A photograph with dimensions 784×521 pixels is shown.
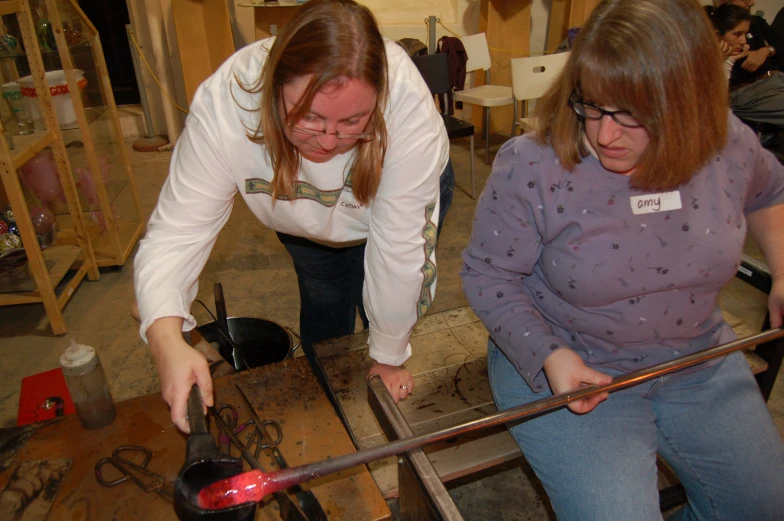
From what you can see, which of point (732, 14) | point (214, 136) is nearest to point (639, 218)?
point (214, 136)

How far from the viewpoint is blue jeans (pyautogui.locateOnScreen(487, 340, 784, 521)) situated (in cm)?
115

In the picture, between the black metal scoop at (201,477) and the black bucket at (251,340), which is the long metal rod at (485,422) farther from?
the black bucket at (251,340)

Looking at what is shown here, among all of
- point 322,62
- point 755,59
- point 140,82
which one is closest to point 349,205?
point 322,62

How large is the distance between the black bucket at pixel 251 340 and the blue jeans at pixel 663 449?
1.13m

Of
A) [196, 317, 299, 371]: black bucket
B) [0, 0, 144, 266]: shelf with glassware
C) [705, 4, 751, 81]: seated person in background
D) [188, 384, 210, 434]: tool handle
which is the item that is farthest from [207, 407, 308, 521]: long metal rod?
[705, 4, 751, 81]: seated person in background

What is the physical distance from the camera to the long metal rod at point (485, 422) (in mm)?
962

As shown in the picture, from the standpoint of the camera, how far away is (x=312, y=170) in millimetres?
1312

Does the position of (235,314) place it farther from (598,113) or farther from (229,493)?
(598,113)

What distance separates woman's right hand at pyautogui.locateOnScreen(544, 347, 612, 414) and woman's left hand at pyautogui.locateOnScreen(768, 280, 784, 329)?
58 centimetres

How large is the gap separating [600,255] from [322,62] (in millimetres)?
681

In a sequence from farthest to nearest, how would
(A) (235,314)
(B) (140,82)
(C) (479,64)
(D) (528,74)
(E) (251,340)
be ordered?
(B) (140,82)
(C) (479,64)
(D) (528,74)
(A) (235,314)
(E) (251,340)

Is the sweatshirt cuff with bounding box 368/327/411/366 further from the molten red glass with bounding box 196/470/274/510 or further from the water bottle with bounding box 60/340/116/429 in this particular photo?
the water bottle with bounding box 60/340/116/429

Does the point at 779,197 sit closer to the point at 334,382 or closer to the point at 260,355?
the point at 334,382

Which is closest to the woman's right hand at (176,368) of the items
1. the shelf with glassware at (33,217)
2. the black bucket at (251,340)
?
the black bucket at (251,340)
